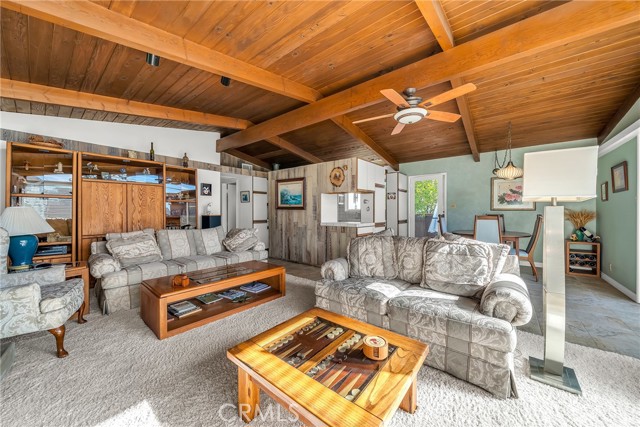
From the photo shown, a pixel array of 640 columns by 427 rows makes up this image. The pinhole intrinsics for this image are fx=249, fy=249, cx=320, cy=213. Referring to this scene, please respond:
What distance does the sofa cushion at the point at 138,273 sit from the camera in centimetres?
286

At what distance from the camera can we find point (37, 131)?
12.0 feet

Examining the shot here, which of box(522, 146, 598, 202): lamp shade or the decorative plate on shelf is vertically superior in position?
the decorative plate on shelf

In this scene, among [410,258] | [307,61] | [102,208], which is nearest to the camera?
[410,258]

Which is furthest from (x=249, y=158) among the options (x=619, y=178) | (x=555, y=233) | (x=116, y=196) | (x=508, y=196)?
(x=619, y=178)

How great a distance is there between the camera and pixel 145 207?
4.35 m

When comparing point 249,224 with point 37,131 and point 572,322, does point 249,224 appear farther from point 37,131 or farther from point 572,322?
point 572,322

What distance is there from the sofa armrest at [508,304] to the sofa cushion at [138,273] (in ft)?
11.5

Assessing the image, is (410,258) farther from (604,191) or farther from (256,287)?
(604,191)

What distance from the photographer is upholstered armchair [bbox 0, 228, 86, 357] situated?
6.03 ft

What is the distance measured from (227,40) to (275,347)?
289 centimetres

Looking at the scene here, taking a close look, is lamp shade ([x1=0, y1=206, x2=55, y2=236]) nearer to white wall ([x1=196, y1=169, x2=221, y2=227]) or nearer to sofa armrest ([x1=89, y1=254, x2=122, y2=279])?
sofa armrest ([x1=89, y1=254, x2=122, y2=279])

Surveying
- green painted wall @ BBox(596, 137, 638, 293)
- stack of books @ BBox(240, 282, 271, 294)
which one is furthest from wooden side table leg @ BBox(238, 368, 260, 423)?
green painted wall @ BBox(596, 137, 638, 293)

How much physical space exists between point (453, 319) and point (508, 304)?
0.37 meters

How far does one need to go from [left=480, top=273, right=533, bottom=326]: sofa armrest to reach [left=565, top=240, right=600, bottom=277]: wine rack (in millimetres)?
3876
